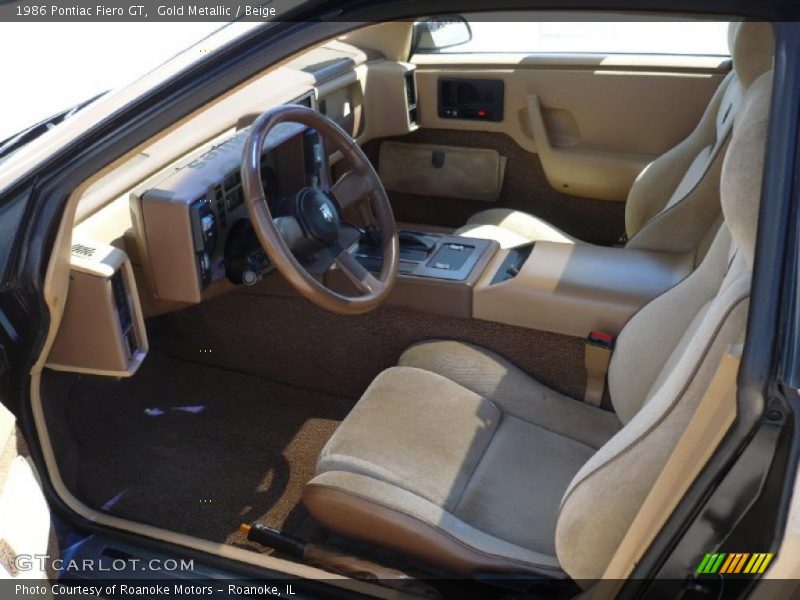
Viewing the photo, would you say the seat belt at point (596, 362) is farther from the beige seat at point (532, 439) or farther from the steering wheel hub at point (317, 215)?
the steering wheel hub at point (317, 215)

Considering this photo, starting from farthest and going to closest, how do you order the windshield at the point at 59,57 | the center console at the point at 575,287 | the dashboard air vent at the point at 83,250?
the windshield at the point at 59,57
the center console at the point at 575,287
the dashboard air vent at the point at 83,250

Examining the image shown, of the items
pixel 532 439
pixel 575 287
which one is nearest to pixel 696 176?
pixel 575 287

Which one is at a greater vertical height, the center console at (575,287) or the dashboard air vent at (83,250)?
the dashboard air vent at (83,250)

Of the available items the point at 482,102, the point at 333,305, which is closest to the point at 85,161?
the point at 333,305

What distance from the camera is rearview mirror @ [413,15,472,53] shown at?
Answer: 120 inches

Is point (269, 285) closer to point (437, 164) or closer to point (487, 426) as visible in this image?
point (487, 426)

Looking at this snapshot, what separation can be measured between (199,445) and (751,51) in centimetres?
163

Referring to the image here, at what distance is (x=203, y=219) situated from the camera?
Result: 173 centimetres

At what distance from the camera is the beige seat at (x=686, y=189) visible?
1.49 meters

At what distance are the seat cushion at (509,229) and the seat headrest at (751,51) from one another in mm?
891

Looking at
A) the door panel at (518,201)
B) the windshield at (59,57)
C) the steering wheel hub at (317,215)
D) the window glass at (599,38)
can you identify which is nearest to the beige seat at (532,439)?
the steering wheel hub at (317,215)

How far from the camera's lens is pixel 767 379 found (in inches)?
37.2

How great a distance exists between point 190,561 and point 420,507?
48 cm

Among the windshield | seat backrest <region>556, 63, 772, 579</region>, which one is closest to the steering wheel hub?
seat backrest <region>556, 63, 772, 579</region>
